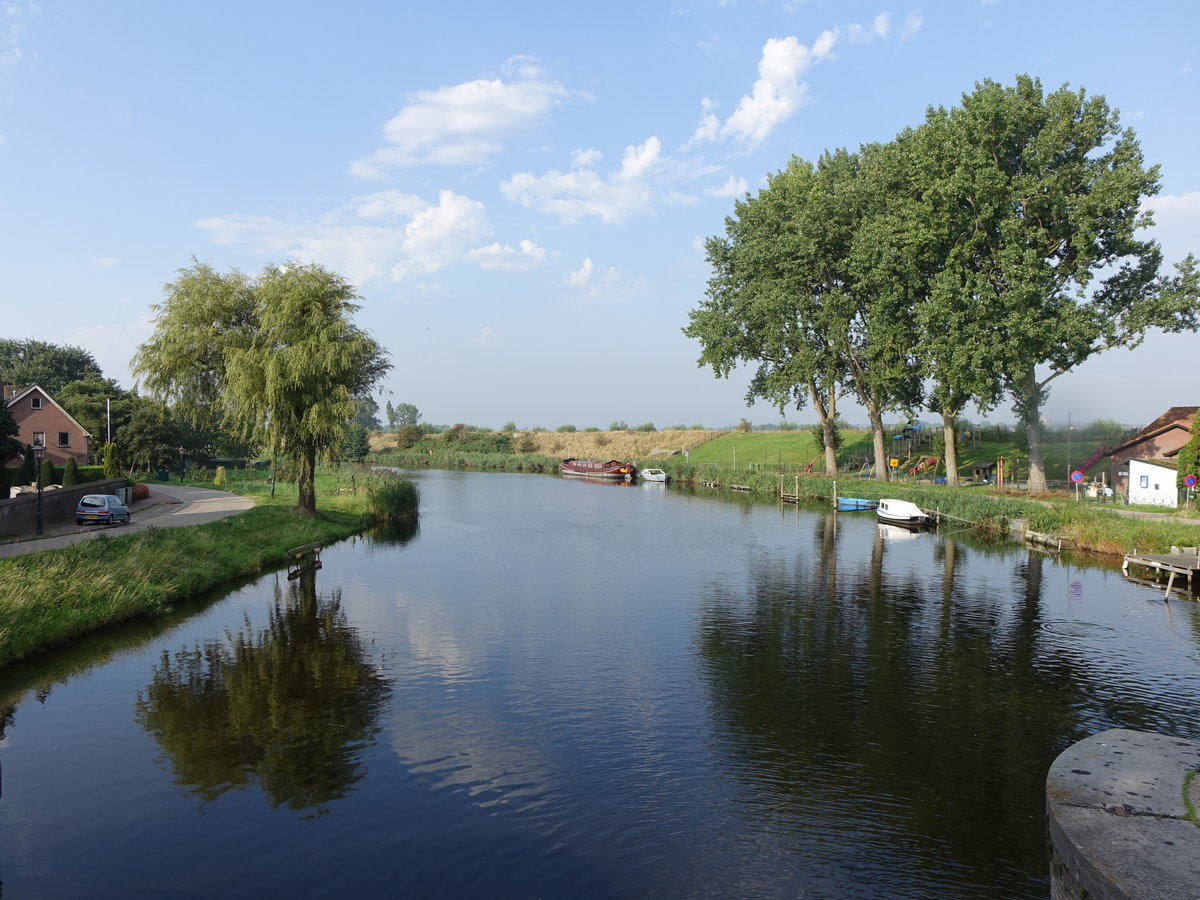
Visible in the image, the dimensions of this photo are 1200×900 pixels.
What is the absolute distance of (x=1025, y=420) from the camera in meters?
54.2

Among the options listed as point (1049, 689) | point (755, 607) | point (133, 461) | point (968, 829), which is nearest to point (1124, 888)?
point (968, 829)

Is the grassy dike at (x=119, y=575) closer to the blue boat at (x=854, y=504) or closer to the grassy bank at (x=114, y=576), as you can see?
the grassy bank at (x=114, y=576)

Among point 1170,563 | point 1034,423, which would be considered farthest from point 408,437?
point 1170,563

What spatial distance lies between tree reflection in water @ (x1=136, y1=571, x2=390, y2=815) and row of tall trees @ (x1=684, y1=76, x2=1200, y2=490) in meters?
42.9

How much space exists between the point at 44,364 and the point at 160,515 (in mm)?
68000

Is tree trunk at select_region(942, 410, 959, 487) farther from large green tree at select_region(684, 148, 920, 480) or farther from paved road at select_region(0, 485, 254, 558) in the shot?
paved road at select_region(0, 485, 254, 558)

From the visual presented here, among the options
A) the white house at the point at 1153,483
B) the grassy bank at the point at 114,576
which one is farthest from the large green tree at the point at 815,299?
the grassy bank at the point at 114,576

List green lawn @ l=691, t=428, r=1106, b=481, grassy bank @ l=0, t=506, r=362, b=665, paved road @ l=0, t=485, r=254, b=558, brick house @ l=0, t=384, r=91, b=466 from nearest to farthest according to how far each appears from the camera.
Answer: grassy bank @ l=0, t=506, r=362, b=665 → paved road @ l=0, t=485, r=254, b=558 → brick house @ l=0, t=384, r=91, b=466 → green lawn @ l=691, t=428, r=1106, b=481

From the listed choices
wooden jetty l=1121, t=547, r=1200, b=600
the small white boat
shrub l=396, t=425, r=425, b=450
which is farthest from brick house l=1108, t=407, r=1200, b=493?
shrub l=396, t=425, r=425, b=450

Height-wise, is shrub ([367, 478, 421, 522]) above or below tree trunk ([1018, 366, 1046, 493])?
below

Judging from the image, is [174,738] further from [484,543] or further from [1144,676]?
[484,543]

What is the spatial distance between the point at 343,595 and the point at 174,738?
13375mm

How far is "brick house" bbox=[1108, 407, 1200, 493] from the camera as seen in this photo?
5131cm

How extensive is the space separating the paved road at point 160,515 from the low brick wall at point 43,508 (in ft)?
1.89
